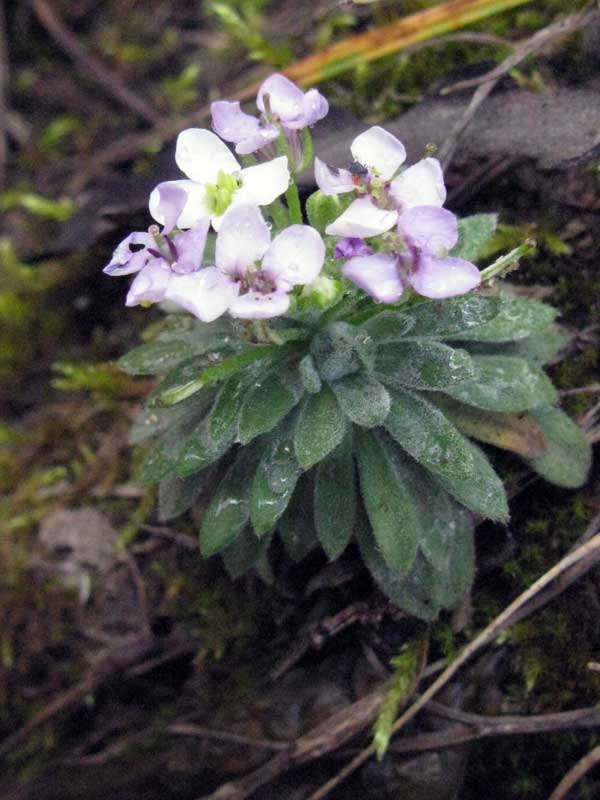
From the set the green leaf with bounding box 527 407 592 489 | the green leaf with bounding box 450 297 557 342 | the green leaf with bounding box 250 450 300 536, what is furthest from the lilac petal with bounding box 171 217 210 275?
the green leaf with bounding box 527 407 592 489

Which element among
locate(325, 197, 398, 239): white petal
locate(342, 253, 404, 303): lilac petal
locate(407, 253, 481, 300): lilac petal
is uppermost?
locate(325, 197, 398, 239): white petal

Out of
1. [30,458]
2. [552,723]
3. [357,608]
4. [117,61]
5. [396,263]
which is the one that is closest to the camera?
[396,263]

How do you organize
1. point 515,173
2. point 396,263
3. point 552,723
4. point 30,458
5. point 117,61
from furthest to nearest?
point 117,61 < point 30,458 < point 515,173 < point 552,723 < point 396,263

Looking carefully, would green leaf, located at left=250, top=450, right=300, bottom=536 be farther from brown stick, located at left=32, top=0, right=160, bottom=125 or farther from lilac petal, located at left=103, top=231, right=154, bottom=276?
brown stick, located at left=32, top=0, right=160, bottom=125

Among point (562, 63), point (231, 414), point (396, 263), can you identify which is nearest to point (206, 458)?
point (231, 414)

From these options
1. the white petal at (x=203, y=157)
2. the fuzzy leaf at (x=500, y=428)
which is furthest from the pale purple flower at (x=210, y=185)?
the fuzzy leaf at (x=500, y=428)

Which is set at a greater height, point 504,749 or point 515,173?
point 515,173

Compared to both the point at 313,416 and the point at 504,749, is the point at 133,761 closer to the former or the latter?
the point at 504,749

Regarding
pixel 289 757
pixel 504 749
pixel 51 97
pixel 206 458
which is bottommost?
pixel 504 749
